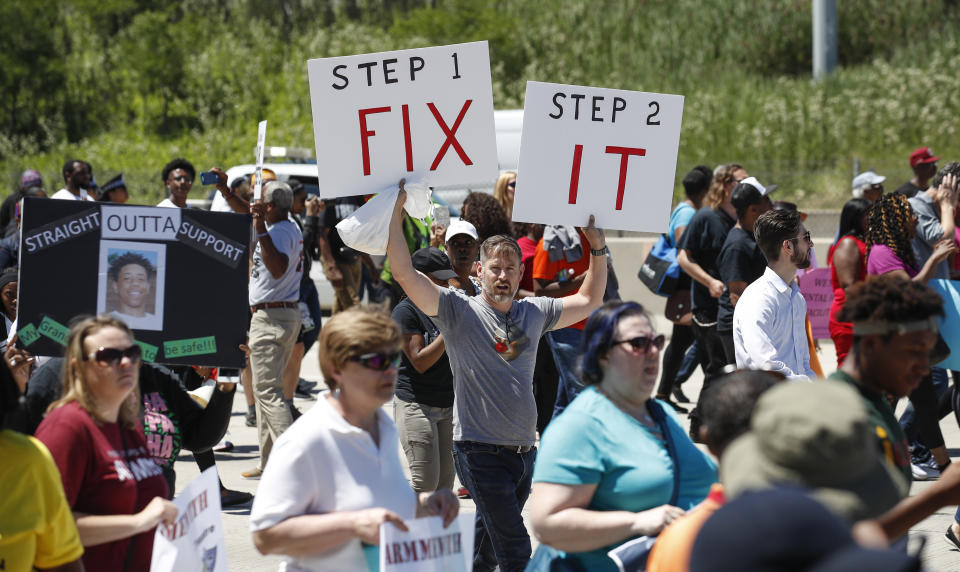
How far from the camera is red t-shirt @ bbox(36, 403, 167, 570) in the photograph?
366cm

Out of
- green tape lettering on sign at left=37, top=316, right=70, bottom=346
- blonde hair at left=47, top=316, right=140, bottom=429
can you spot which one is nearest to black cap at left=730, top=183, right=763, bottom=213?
green tape lettering on sign at left=37, top=316, right=70, bottom=346

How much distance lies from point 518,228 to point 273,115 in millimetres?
25476

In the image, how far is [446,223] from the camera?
869cm

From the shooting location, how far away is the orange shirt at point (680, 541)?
9.44ft

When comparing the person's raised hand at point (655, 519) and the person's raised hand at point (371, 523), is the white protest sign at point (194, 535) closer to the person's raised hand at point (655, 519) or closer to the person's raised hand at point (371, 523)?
the person's raised hand at point (371, 523)

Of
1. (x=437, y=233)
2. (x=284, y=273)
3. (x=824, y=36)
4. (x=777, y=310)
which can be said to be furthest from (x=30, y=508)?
(x=824, y=36)

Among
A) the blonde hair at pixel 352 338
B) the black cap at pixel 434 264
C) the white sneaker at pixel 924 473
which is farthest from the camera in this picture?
the white sneaker at pixel 924 473

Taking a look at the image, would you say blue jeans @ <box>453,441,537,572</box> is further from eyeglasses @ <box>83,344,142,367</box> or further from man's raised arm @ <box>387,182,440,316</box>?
eyeglasses @ <box>83,344,142,367</box>

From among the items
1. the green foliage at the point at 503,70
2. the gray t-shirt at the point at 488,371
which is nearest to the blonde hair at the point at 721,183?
the gray t-shirt at the point at 488,371

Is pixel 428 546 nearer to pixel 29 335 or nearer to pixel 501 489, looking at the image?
pixel 501 489

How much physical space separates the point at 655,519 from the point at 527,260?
5.27 metres

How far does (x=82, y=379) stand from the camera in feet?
12.6

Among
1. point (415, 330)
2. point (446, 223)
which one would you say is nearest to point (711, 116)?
point (446, 223)

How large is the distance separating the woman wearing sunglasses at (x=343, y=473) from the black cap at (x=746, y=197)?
443 cm
